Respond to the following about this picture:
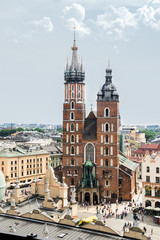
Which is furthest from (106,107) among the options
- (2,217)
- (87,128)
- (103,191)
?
(2,217)

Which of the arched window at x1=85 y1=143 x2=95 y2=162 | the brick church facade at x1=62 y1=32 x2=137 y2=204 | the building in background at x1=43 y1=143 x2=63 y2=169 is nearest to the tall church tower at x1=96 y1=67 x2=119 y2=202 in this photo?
the brick church facade at x1=62 y1=32 x2=137 y2=204

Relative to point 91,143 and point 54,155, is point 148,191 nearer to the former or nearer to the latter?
point 91,143

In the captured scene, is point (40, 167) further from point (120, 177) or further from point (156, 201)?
point (156, 201)

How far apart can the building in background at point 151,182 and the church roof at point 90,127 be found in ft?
57.7

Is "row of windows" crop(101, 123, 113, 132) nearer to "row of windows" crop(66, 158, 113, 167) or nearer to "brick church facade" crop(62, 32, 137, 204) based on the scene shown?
"brick church facade" crop(62, 32, 137, 204)

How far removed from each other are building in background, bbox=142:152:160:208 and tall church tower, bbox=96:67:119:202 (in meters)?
10.5

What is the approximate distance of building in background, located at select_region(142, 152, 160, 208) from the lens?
71.3 metres

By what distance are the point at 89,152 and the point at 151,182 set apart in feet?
65.5

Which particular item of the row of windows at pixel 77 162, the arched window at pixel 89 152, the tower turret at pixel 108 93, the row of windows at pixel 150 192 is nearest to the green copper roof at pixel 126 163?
the row of windows at pixel 77 162

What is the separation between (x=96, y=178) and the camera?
83688 mm

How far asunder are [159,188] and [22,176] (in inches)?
1950

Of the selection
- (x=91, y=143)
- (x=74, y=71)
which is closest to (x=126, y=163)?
(x=91, y=143)

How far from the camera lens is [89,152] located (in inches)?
3364

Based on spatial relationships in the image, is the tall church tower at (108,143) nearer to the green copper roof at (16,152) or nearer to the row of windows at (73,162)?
the row of windows at (73,162)
